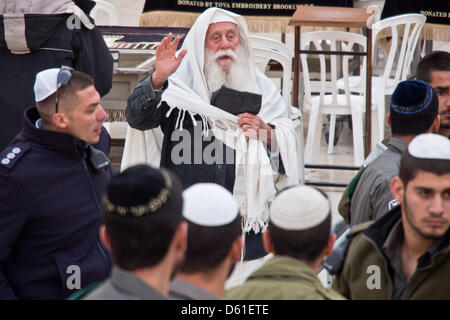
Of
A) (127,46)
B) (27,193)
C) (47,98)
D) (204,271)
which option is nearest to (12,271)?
(27,193)

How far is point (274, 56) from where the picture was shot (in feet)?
21.3

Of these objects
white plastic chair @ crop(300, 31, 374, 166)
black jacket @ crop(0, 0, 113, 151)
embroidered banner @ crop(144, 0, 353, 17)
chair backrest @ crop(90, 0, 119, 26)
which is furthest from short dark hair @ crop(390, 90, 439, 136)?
chair backrest @ crop(90, 0, 119, 26)

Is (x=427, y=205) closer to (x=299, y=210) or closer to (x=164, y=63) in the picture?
(x=299, y=210)

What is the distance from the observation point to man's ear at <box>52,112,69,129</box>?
3.46m

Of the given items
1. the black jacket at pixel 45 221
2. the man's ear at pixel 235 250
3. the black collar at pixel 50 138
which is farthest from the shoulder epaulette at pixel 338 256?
the black collar at pixel 50 138

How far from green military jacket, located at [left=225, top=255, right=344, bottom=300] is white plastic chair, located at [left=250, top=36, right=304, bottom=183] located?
322 centimetres

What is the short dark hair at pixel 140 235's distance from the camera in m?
2.18

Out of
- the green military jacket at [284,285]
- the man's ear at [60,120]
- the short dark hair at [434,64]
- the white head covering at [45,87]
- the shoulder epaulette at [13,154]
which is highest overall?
the white head covering at [45,87]

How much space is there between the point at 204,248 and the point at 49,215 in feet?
3.32

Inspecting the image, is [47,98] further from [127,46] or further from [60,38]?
[127,46]

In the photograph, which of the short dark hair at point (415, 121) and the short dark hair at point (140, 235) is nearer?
the short dark hair at point (140, 235)

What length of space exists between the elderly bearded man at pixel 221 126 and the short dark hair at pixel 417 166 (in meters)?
1.94

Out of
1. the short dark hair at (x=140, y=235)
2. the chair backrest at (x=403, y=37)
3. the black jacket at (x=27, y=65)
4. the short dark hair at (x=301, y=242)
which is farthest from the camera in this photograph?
the chair backrest at (x=403, y=37)

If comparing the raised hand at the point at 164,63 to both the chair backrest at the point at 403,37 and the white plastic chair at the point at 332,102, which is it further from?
the chair backrest at the point at 403,37
